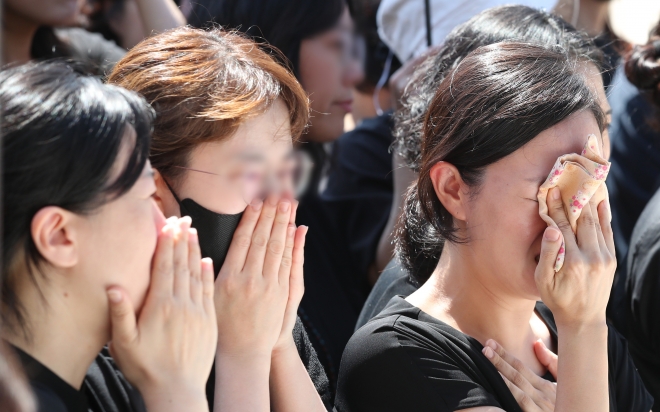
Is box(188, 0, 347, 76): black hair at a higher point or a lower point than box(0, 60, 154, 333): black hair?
lower

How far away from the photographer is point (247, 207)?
168 cm

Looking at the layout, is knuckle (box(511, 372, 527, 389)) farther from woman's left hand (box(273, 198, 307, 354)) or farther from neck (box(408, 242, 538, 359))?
woman's left hand (box(273, 198, 307, 354))

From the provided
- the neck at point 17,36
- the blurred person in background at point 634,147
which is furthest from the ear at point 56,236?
the blurred person in background at point 634,147

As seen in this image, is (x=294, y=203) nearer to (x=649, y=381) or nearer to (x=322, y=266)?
(x=322, y=266)

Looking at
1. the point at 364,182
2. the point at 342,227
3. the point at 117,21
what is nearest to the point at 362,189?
the point at 364,182

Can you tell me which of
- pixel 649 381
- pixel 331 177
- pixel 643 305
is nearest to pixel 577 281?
pixel 643 305

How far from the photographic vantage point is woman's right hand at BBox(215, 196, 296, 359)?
5.46ft

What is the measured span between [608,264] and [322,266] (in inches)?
43.3

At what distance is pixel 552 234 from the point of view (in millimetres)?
1773

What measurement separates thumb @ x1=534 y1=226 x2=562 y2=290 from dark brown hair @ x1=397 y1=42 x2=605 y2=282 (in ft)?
0.71

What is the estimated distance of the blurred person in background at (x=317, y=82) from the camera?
8.64 feet

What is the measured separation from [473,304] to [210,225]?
0.71 metres

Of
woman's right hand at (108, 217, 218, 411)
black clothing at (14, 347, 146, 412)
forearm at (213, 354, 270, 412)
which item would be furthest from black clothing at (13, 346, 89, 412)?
forearm at (213, 354, 270, 412)

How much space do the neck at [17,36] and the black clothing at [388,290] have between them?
1.76m
